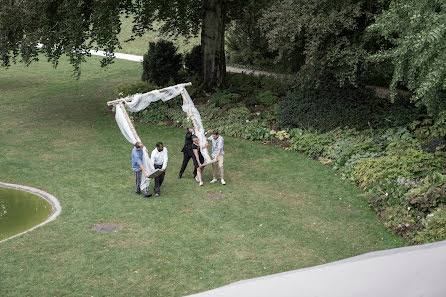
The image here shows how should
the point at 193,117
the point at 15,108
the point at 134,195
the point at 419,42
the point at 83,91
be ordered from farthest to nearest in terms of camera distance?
the point at 83,91, the point at 15,108, the point at 193,117, the point at 134,195, the point at 419,42

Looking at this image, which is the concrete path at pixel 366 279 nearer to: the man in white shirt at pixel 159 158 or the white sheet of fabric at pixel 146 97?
the man in white shirt at pixel 159 158

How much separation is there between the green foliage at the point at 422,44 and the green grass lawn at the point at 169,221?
133 inches

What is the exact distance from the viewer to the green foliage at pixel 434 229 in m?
11.5

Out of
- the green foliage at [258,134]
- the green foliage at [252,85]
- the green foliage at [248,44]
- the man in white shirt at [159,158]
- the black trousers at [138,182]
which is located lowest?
the black trousers at [138,182]

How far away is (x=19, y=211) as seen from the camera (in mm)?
14414

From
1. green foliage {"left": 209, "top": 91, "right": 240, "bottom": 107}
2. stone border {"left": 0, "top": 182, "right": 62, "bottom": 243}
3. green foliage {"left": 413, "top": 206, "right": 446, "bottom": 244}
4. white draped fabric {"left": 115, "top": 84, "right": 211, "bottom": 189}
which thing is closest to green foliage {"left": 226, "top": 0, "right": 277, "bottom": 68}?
green foliage {"left": 209, "top": 91, "right": 240, "bottom": 107}

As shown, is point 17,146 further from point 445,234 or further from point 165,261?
point 445,234

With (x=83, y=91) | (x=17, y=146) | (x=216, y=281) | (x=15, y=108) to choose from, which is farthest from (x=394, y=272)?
(x=83, y=91)

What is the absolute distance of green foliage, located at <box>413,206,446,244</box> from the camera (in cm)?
1146

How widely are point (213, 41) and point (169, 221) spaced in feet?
43.6

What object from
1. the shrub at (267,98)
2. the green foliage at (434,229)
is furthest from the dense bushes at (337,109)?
the green foliage at (434,229)

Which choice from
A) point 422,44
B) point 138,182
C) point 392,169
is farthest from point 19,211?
point 422,44

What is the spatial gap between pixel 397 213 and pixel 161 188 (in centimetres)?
635

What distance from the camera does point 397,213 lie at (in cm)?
1302
